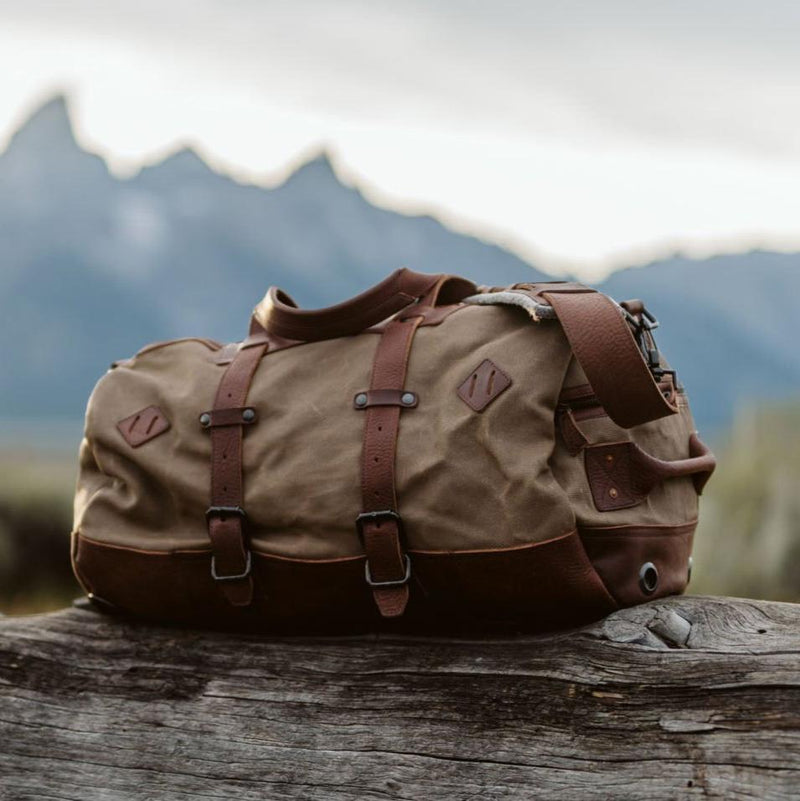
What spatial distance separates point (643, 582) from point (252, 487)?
3.23 feet

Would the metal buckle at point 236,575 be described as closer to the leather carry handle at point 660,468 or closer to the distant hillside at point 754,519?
the leather carry handle at point 660,468

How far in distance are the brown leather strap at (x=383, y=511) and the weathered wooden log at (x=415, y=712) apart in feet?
0.75

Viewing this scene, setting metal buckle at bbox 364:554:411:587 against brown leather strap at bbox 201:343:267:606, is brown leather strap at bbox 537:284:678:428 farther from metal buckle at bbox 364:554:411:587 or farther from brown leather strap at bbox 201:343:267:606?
brown leather strap at bbox 201:343:267:606

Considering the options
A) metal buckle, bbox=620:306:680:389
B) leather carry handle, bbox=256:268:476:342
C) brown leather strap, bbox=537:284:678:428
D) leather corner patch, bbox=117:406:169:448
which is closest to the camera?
brown leather strap, bbox=537:284:678:428

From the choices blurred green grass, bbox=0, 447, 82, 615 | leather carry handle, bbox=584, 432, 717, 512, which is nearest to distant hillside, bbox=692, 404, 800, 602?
blurred green grass, bbox=0, 447, 82, 615

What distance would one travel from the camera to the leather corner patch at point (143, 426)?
2.77m

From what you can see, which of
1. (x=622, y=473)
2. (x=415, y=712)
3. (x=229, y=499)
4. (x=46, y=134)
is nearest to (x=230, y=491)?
(x=229, y=499)

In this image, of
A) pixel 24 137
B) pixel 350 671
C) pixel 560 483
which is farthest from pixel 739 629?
pixel 24 137

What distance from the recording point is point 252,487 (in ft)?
8.48

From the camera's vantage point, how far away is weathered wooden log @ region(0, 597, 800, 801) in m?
2.13

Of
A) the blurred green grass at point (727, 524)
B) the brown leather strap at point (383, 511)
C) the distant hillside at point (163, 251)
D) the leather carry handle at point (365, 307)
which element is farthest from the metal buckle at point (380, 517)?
the distant hillside at point (163, 251)

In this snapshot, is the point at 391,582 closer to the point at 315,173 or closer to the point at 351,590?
the point at 351,590

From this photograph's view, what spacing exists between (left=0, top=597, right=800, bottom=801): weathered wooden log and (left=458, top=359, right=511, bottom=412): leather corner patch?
1.95ft

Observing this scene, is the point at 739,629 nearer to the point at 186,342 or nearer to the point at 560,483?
the point at 560,483
